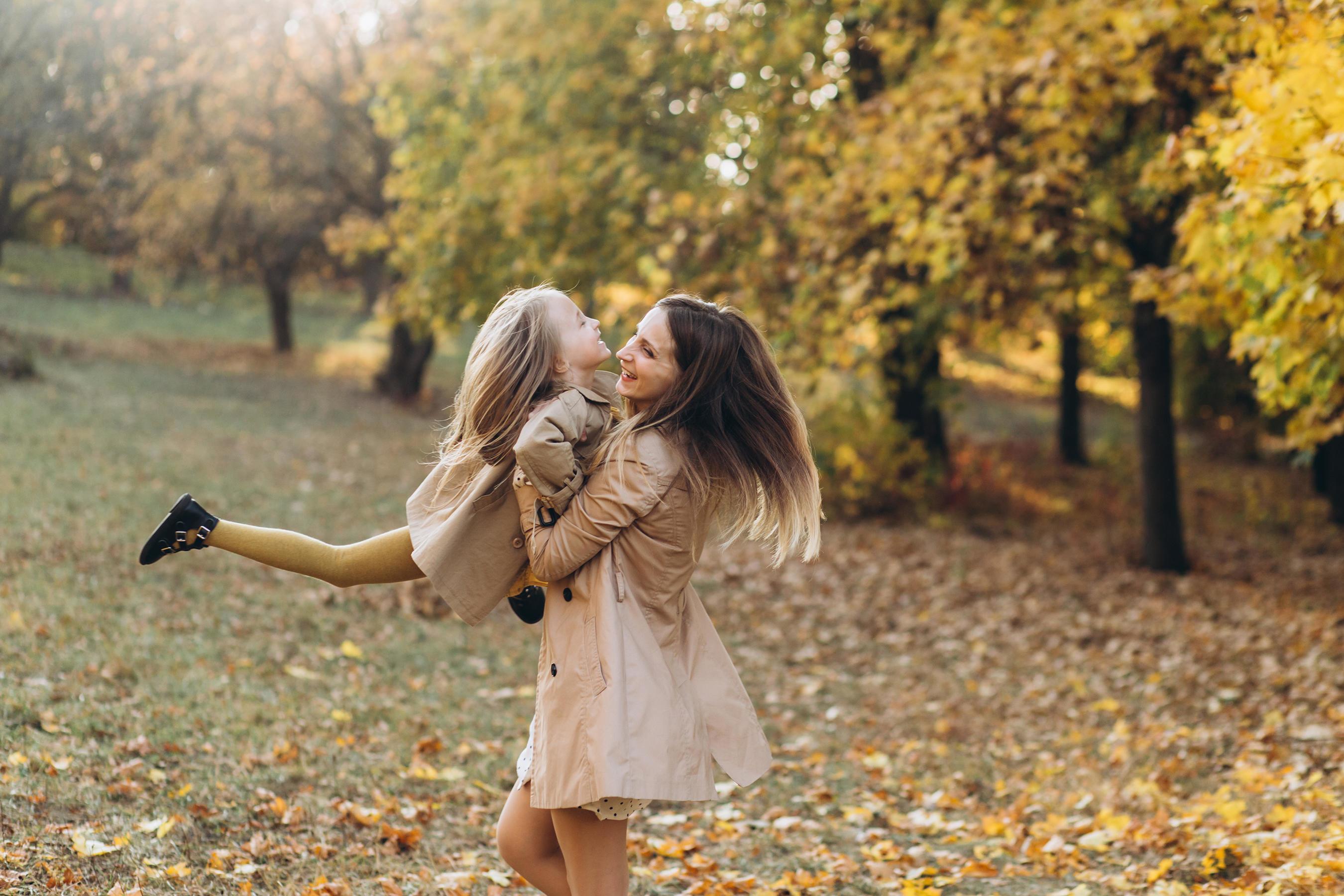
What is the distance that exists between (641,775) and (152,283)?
32297 mm

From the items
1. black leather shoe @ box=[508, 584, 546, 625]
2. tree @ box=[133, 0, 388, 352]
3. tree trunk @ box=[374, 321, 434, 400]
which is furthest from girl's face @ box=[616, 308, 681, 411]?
tree trunk @ box=[374, 321, 434, 400]

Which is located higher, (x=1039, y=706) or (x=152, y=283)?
(x=152, y=283)

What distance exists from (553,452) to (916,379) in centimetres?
1081

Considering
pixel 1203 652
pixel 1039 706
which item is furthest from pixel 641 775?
pixel 1203 652

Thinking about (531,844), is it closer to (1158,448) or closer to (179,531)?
(179,531)

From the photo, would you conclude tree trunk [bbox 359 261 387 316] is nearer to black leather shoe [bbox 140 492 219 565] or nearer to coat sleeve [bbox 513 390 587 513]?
black leather shoe [bbox 140 492 219 565]

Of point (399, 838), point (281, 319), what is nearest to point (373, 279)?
point (281, 319)

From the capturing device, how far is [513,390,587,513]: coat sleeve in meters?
2.39

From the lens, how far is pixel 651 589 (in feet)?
8.35

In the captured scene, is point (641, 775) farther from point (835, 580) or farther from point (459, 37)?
point (459, 37)

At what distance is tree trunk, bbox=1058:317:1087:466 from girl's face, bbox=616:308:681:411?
54.3 feet

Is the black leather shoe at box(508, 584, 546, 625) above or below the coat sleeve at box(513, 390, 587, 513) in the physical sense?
below

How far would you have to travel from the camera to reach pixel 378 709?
18.3ft

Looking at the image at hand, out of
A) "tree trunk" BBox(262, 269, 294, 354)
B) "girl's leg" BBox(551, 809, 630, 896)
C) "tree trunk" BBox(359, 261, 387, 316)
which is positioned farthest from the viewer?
"tree trunk" BBox(262, 269, 294, 354)
